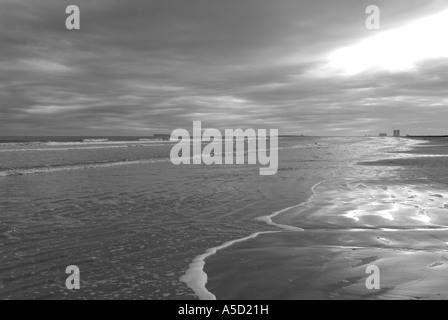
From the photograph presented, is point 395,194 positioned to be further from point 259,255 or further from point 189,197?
point 259,255

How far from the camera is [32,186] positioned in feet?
47.6

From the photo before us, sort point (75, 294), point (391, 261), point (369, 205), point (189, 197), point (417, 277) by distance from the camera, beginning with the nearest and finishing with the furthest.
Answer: point (75, 294)
point (417, 277)
point (391, 261)
point (369, 205)
point (189, 197)

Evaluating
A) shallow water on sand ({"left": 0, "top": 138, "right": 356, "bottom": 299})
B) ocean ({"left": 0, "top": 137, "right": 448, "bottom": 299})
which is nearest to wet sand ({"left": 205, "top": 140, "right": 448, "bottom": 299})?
ocean ({"left": 0, "top": 137, "right": 448, "bottom": 299})

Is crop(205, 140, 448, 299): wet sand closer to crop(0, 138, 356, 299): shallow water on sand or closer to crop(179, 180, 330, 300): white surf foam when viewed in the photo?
crop(179, 180, 330, 300): white surf foam

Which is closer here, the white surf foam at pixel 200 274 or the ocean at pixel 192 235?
the white surf foam at pixel 200 274

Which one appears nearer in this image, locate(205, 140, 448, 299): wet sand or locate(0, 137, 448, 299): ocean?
locate(205, 140, 448, 299): wet sand

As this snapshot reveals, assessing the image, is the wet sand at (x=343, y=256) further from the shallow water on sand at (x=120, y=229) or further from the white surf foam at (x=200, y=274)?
the shallow water on sand at (x=120, y=229)

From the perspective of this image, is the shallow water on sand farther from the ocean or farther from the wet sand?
the wet sand

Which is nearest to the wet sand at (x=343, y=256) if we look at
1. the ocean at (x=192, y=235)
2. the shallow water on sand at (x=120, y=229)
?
the ocean at (x=192, y=235)

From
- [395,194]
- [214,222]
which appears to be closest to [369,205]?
[395,194]

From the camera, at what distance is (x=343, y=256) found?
582 cm

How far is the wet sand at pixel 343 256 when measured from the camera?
4.53 metres

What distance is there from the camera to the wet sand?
4.53 metres
